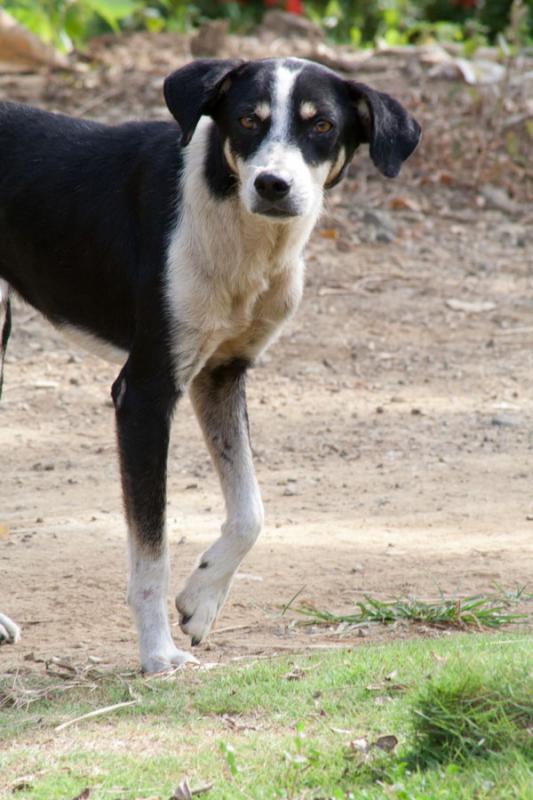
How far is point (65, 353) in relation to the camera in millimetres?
7656

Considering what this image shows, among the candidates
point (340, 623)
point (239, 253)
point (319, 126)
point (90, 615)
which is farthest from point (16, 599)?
point (319, 126)

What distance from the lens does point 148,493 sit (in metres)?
4.20

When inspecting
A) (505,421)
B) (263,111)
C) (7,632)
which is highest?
(263,111)

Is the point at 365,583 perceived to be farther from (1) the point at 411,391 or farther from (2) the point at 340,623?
(1) the point at 411,391

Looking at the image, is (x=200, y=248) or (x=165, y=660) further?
(x=200, y=248)

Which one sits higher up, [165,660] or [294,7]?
[165,660]

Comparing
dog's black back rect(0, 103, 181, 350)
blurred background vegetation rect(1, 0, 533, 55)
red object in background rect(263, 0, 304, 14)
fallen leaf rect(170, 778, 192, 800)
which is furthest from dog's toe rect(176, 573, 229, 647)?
red object in background rect(263, 0, 304, 14)

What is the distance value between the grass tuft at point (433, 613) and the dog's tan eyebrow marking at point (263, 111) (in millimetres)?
1522

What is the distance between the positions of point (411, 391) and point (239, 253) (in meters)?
3.00

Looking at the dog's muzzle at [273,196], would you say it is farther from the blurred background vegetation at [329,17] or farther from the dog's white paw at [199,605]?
the blurred background vegetation at [329,17]

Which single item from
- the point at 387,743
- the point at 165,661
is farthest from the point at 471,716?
the point at 165,661

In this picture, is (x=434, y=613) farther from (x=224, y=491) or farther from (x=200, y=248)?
(x=200, y=248)

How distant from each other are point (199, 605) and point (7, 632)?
0.64 meters

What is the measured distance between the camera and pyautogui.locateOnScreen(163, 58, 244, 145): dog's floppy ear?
13.6ft
